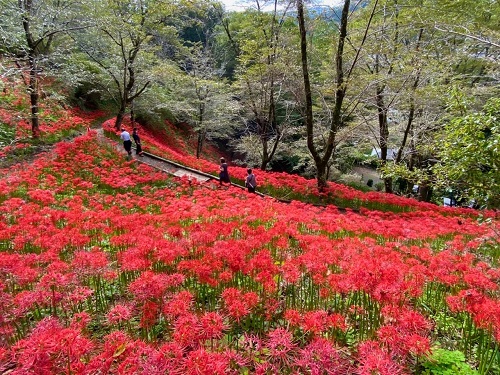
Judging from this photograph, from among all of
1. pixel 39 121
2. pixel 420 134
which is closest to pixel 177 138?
pixel 39 121

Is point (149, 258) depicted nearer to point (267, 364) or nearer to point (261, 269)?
point (261, 269)

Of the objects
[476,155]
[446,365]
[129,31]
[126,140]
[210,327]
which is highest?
[129,31]

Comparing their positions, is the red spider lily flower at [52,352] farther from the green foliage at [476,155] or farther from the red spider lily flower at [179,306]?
the green foliage at [476,155]

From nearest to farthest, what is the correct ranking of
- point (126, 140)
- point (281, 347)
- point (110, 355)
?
point (110, 355) → point (281, 347) → point (126, 140)

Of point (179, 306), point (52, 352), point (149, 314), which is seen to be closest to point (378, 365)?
point (179, 306)

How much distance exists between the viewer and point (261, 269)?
12.4 ft

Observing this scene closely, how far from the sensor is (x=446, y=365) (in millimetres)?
2895

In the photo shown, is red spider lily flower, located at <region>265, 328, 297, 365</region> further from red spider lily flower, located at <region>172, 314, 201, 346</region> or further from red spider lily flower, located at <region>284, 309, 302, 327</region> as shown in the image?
red spider lily flower, located at <region>172, 314, 201, 346</region>

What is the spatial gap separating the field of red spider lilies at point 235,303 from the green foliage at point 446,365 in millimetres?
15

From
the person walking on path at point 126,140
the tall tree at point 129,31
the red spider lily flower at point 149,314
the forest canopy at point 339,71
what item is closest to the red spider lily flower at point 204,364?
the red spider lily flower at point 149,314

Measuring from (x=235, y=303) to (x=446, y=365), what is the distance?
202 centimetres

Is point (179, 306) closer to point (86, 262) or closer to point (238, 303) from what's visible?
point (238, 303)

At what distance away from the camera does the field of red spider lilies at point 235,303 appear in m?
2.60

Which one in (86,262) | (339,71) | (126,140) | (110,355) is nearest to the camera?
(110,355)
